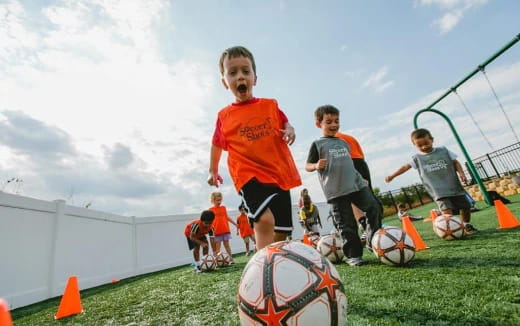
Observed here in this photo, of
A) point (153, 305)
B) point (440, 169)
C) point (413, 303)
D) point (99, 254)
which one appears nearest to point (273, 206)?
point (413, 303)

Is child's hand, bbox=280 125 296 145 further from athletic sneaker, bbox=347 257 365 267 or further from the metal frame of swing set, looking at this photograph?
the metal frame of swing set

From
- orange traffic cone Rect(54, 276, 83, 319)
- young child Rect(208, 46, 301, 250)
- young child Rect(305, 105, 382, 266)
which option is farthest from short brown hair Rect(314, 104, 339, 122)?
orange traffic cone Rect(54, 276, 83, 319)

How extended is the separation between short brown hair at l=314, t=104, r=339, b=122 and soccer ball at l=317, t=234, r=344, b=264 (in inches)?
74.6

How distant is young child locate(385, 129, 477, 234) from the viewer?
4859 millimetres

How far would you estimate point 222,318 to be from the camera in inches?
89.6

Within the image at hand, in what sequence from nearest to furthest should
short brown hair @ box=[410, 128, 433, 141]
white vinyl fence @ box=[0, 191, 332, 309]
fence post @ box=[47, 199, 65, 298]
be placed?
short brown hair @ box=[410, 128, 433, 141] → white vinyl fence @ box=[0, 191, 332, 309] → fence post @ box=[47, 199, 65, 298]

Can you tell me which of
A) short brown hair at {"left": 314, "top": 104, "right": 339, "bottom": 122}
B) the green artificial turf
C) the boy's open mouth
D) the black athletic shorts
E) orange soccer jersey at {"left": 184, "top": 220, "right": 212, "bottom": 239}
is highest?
short brown hair at {"left": 314, "top": 104, "right": 339, "bottom": 122}

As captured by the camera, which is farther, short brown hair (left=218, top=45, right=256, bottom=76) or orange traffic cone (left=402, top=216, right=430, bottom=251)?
orange traffic cone (left=402, top=216, right=430, bottom=251)

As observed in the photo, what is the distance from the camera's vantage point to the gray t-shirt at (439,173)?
4.87m

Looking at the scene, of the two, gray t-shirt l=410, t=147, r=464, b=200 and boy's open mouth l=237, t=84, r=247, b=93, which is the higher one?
boy's open mouth l=237, t=84, r=247, b=93

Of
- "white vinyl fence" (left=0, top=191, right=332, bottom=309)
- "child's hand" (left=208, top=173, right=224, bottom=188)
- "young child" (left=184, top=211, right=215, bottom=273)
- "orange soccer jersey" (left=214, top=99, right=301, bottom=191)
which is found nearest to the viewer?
"orange soccer jersey" (left=214, top=99, right=301, bottom=191)

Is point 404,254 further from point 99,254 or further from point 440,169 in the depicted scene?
point 99,254

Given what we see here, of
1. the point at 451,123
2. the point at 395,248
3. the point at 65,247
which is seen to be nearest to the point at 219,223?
the point at 65,247

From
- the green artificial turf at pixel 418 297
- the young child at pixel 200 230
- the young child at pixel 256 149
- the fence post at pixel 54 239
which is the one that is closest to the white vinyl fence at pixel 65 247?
the fence post at pixel 54 239
